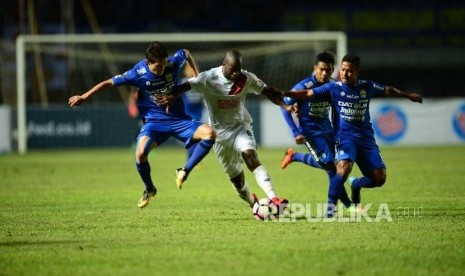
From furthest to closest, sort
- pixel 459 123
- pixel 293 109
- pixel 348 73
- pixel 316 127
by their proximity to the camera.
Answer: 1. pixel 459 123
2. pixel 316 127
3. pixel 293 109
4. pixel 348 73

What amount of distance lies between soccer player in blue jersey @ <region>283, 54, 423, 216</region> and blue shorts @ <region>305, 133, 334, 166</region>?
939 millimetres

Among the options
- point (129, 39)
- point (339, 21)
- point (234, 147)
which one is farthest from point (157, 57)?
point (339, 21)

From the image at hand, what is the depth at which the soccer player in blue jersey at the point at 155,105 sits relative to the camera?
10.7 m

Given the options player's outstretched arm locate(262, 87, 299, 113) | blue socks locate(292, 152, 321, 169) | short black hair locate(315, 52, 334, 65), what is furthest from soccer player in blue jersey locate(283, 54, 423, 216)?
blue socks locate(292, 152, 321, 169)

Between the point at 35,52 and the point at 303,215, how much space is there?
19598mm

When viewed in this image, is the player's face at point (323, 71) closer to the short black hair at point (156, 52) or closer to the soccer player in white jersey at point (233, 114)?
the soccer player in white jersey at point (233, 114)

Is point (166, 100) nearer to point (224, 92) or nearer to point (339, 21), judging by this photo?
point (224, 92)

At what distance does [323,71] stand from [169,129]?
208 cm

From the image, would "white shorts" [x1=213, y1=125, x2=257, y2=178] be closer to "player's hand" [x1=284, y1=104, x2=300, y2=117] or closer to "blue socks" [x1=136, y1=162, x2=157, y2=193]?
"player's hand" [x1=284, y1=104, x2=300, y2=117]

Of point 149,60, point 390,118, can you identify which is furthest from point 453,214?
point 390,118

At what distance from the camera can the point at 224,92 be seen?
10109mm

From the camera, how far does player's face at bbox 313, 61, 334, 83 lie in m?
10.8

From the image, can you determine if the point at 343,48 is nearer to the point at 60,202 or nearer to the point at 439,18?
Result: the point at 439,18

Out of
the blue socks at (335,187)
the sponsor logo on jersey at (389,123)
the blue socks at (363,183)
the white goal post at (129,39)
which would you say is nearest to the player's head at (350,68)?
the blue socks at (335,187)
